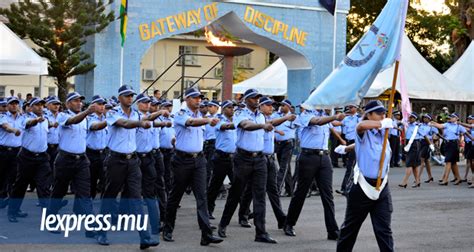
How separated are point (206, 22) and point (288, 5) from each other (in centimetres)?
303

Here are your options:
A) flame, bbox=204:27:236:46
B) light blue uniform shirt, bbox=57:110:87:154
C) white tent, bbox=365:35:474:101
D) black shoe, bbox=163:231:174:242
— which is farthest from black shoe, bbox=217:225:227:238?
white tent, bbox=365:35:474:101

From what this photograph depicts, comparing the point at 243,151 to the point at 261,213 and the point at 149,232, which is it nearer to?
the point at 261,213

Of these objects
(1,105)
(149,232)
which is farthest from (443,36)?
(149,232)

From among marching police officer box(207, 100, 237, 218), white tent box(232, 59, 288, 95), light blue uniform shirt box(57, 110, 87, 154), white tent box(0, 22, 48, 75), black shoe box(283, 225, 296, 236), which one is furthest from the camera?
white tent box(232, 59, 288, 95)

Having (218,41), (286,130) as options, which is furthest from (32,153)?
(218,41)

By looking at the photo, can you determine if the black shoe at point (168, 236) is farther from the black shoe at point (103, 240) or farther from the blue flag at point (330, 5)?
the blue flag at point (330, 5)

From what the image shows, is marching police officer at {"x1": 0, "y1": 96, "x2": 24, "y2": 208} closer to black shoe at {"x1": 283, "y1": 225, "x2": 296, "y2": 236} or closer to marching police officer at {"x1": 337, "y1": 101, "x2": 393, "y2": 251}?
black shoe at {"x1": 283, "y1": 225, "x2": 296, "y2": 236}

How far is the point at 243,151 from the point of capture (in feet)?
40.4

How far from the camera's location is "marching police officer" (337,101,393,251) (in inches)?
384

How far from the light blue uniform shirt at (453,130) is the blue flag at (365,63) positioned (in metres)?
12.7

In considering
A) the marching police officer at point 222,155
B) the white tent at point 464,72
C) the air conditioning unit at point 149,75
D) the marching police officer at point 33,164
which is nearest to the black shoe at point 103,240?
the marching police officer at point 33,164

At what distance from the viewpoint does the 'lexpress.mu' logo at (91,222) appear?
11.7 metres

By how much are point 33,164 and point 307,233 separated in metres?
4.36

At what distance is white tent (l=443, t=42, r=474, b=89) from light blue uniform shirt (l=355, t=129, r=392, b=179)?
24.4 m
